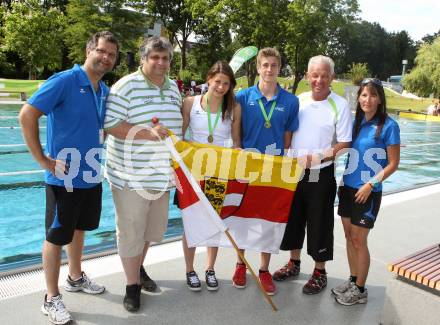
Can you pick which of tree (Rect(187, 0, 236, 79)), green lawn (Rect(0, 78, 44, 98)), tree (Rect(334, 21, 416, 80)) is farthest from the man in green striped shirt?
tree (Rect(334, 21, 416, 80))

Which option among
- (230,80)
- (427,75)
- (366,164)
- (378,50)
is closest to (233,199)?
(230,80)

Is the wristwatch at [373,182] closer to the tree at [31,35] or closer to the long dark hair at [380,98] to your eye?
the long dark hair at [380,98]

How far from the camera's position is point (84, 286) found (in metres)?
3.44

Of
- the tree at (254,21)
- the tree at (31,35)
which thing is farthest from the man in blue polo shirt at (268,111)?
the tree at (254,21)

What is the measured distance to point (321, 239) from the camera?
3711 millimetres

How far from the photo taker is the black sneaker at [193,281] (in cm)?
360

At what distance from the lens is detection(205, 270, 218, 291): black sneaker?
3.63 m

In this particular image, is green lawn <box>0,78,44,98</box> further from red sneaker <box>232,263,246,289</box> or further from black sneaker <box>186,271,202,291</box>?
red sneaker <box>232,263,246,289</box>

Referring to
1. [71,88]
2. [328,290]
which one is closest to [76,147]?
[71,88]

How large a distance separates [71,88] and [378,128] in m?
2.36

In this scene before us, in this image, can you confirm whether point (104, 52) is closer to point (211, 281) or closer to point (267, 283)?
point (211, 281)

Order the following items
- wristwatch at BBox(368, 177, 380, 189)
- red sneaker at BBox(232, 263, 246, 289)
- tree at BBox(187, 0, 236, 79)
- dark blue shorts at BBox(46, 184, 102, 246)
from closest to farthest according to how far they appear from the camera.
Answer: dark blue shorts at BBox(46, 184, 102, 246)
wristwatch at BBox(368, 177, 380, 189)
red sneaker at BBox(232, 263, 246, 289)
tree at BBox(187, 0, 236, 79)

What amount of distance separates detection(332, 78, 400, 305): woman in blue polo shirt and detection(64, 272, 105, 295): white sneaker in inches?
81.0

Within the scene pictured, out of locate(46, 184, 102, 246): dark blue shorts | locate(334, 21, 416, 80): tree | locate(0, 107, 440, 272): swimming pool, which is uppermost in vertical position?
locate(334, 21, 416, 80): tree
